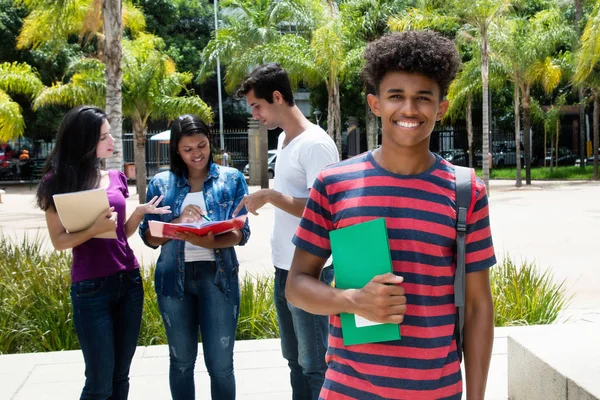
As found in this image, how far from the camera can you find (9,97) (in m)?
20.4

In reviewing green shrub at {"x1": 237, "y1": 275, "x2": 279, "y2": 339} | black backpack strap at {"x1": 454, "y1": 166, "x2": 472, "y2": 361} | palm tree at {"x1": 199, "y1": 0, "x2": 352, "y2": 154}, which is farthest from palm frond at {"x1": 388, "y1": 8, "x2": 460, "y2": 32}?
black backpack strap at {"x1": 454, "y1": 166, "x2": 472, "y2": 361}

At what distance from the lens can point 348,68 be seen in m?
26.2

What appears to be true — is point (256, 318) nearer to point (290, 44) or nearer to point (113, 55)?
point (113, 55)

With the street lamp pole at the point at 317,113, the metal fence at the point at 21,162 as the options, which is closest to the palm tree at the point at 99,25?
the metal fence at the point at 21,162

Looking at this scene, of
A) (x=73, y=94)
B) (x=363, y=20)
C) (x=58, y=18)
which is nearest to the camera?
(x=58, y=18)

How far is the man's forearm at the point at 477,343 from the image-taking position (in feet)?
6.66

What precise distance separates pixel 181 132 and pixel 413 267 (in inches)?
84.5

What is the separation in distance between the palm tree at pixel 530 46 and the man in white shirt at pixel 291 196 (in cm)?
2132

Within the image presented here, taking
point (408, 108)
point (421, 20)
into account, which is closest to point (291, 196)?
point (408, 108)

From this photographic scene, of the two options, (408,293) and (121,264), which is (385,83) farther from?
(121,264)

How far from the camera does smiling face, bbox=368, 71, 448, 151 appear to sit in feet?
6.60

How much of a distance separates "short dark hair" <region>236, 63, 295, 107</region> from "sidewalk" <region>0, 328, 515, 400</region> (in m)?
2.08

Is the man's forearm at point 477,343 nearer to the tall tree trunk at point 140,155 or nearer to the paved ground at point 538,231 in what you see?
the paved ground at point 538,231

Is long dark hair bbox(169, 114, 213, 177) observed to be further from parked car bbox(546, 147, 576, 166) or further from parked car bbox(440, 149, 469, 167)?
parked car bbox(546, 147, 576, 166)
